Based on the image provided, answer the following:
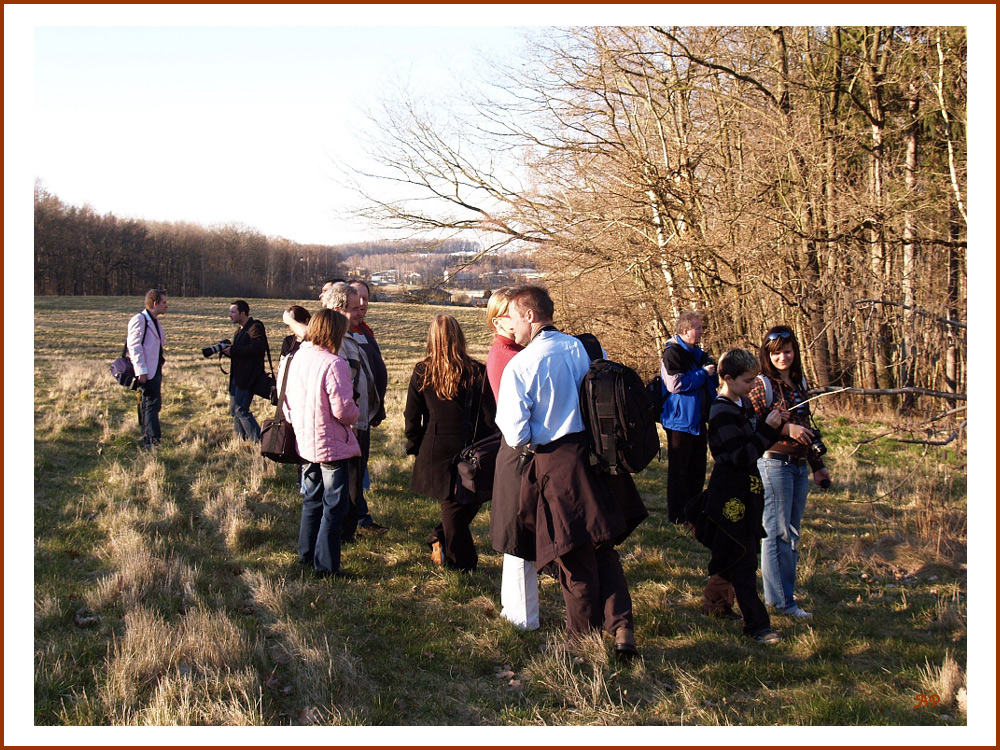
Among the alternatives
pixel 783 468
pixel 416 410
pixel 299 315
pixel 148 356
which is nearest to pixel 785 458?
pixel 783 468

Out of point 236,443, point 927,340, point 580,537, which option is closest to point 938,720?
point 580,537

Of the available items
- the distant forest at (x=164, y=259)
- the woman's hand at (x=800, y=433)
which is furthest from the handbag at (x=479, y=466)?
the distant forest at (x=164, y=259)

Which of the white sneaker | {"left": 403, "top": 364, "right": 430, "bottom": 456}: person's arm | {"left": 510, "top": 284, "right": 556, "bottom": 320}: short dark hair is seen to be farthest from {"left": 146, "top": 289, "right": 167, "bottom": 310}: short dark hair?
the white sneaker

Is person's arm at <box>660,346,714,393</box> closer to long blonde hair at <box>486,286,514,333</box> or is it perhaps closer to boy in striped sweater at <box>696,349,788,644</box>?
boy in striped sweater at <box>696,349,788,644</box>

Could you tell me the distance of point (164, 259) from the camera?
59.4m

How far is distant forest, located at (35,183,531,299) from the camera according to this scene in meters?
51.5

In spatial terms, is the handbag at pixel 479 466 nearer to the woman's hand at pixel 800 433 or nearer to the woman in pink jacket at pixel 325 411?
the woman in pink jacket at pixel 325 411

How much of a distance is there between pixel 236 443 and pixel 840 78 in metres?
11.3

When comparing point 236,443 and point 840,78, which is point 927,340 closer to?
point 236,443

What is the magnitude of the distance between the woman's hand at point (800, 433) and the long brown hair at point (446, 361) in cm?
221

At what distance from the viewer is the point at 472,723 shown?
3680 millimetres

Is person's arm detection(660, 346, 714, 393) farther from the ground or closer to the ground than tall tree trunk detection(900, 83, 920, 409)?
closer to the ground

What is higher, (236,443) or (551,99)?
(551,99)

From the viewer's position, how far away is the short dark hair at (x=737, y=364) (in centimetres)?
458
